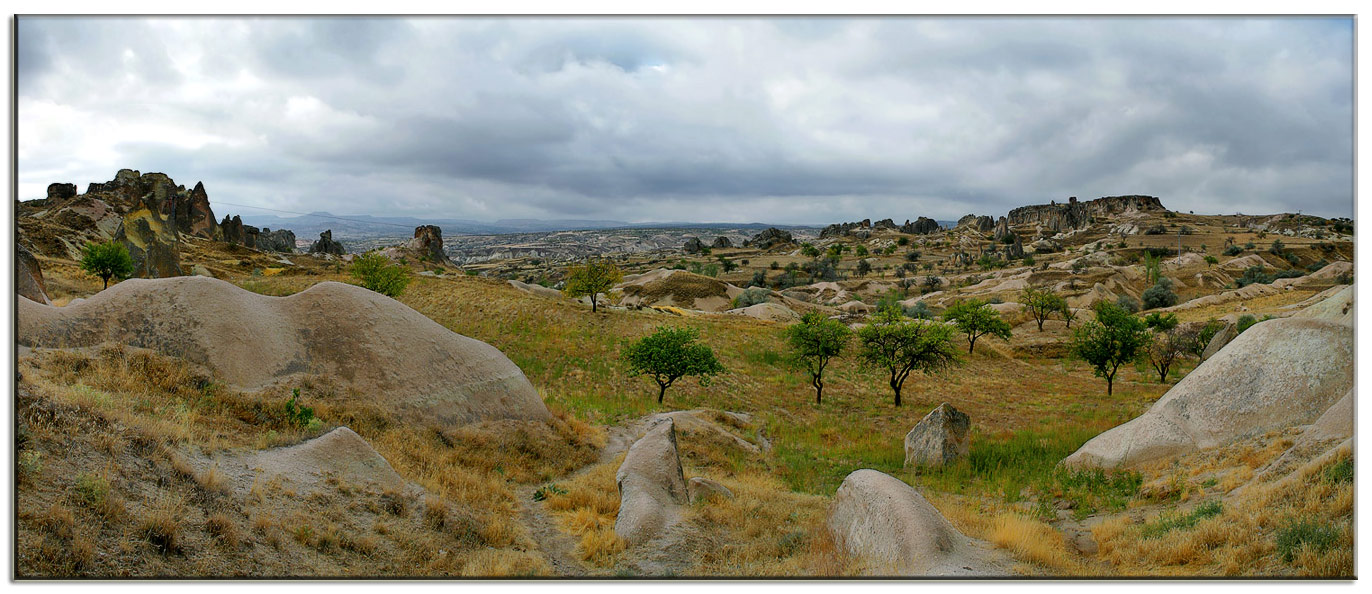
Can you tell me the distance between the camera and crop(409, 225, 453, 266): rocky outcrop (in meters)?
100

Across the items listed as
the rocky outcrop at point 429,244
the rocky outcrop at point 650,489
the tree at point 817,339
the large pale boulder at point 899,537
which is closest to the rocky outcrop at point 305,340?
the rocky outcrop at point 650,489

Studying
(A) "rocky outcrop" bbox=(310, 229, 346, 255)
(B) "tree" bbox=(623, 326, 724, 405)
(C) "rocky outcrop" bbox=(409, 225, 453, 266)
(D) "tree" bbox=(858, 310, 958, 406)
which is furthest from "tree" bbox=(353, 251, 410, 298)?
(A) "rocky outcrop" bbox=(310, 229, 346, 255)

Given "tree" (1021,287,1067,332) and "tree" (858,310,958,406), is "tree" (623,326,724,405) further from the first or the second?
"tree" (1021,287,1067,332)

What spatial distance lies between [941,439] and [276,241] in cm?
14611

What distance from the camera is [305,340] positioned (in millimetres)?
14000

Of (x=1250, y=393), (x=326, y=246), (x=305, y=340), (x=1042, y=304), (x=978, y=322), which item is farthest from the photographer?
(x=326, y=246)

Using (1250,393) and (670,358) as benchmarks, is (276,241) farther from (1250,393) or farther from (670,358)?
(1250,393)

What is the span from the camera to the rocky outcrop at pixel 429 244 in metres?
100

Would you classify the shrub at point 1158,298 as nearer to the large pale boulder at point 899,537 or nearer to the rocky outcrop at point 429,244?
the large pale boulder at point 899,537

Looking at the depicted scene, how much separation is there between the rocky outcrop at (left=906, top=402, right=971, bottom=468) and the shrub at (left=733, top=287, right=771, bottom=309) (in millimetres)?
52647

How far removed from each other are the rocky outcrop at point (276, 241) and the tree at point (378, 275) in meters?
84.1

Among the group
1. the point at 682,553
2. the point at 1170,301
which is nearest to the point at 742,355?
the point at 682,553

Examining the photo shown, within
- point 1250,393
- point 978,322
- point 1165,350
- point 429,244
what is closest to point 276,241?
point 429,244

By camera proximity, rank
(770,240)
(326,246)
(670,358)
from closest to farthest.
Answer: (670,358), (326,246), (770,240)
